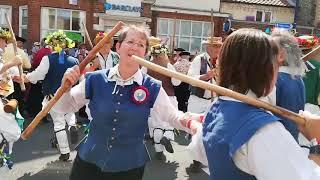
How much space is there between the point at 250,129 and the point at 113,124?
1509 millimetres

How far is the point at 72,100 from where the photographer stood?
9.80 feet

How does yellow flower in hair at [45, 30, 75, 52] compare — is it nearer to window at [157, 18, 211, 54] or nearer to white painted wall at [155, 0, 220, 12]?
white painted wall at [155, 0, 220, 12]

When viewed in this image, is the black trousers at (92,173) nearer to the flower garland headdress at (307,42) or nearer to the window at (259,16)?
the flower garland headdress at (307,42)

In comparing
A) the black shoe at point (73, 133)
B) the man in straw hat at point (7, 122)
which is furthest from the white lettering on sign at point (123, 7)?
the man in straw hat at point (7, 122)

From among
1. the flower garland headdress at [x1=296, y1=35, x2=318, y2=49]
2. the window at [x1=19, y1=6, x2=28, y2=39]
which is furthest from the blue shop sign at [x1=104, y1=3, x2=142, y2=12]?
the flower garland headdress at [x1=296, y1=35, x2=318, y2=49]

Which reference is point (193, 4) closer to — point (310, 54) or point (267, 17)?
point (267, 17)

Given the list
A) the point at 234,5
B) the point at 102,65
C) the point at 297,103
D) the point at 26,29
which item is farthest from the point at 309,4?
the point at 297,103

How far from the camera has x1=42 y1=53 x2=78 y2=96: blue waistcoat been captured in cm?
637

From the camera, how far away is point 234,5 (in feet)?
71.8

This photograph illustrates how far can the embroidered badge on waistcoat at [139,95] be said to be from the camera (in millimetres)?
2934

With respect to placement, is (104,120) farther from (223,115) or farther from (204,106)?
(204,106)

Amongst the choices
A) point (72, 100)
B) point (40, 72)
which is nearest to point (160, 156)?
point (40, 72)

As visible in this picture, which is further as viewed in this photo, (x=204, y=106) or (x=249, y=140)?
(x=204, y=106)

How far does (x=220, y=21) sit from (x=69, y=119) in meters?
15.2
